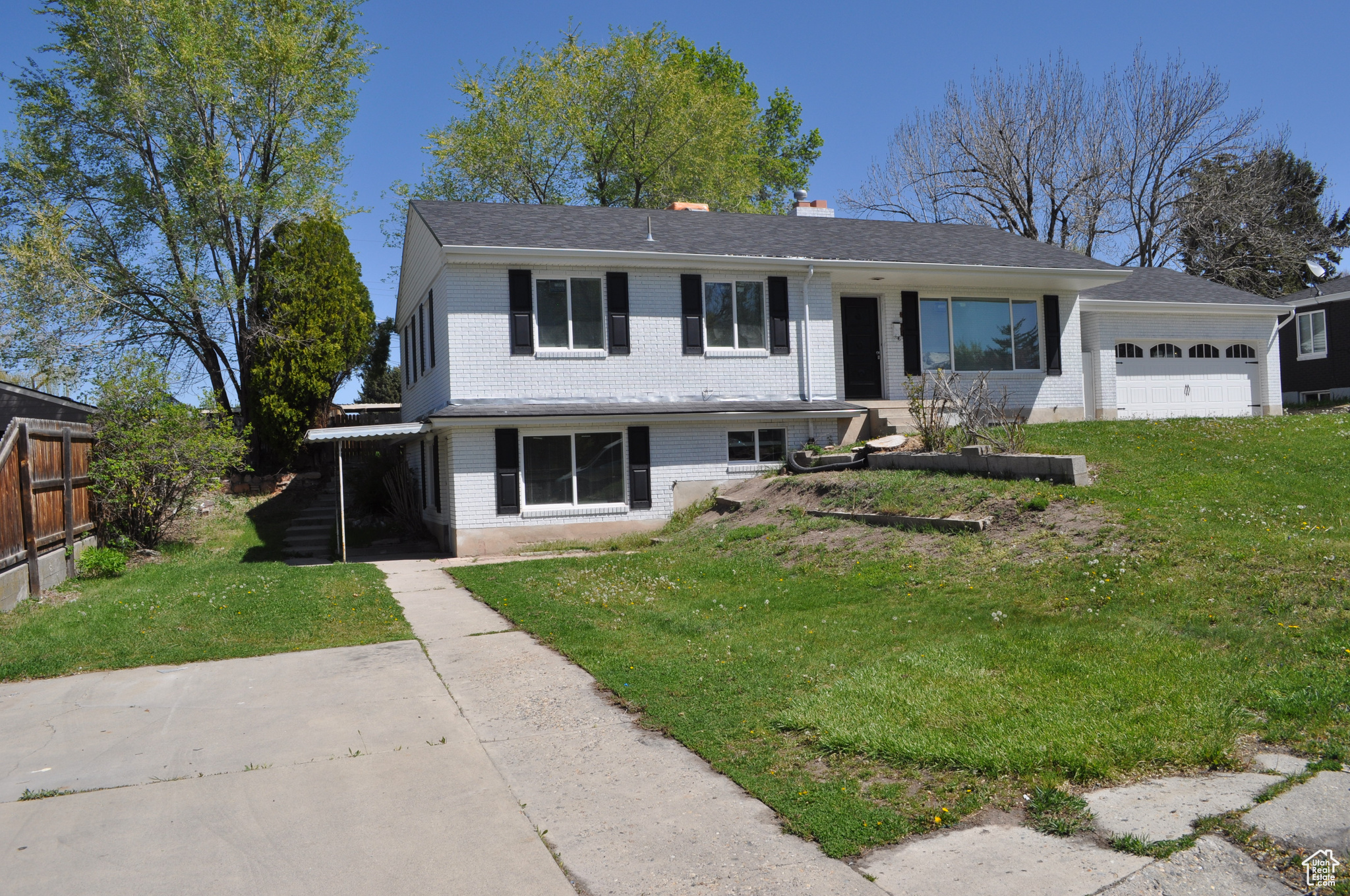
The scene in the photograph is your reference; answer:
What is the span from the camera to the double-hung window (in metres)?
29.7

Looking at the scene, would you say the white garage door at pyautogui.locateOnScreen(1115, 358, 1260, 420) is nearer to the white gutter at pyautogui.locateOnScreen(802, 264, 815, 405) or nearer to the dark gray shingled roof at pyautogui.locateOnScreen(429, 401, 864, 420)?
the dark gray shingled roof at pyautogui.locateOnScreen(429, 401, 864, 420)

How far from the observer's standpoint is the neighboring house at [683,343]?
16.7m

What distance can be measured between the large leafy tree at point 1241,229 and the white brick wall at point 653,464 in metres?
25.6

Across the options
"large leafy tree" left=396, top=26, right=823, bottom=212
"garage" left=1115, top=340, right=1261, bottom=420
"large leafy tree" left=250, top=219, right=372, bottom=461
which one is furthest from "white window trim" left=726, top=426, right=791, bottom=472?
"large leafy tree" left=396, top=26, right=823, bottom=212

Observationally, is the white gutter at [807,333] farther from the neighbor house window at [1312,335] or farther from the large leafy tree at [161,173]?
the neighbor house window at [1312,335]

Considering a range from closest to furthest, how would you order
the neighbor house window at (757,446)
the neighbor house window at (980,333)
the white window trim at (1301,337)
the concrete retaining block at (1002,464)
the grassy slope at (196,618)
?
the grassy slope at (196,618) < the concrete retaining block at (1002,464) < the neighbor house window at (757,446) < the neighbor house window at (980,333) < the white window trim at (1301,337)

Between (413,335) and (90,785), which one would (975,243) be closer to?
(413,335)

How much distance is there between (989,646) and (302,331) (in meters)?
19.5

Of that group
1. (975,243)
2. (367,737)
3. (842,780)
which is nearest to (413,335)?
(975,243)

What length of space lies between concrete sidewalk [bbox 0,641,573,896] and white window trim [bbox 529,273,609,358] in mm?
10033

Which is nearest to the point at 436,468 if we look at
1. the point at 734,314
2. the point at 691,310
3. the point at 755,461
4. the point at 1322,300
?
the point at 691,310

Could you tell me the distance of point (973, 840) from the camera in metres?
4.02

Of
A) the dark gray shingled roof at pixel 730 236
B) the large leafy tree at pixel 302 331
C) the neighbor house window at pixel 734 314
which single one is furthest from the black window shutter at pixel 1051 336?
the large leafy tree at pixel 302 331

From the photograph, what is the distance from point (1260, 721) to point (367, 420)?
24.4 meters
